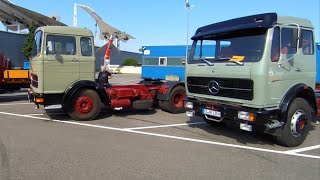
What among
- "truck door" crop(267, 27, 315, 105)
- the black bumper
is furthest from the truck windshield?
the black bumper

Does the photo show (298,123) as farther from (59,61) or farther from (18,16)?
(18,16)

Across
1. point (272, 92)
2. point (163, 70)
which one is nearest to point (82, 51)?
point (272, 92)

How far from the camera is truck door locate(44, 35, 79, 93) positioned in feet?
34.9

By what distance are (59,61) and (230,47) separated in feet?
16.7

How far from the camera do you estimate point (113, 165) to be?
20.7 feet

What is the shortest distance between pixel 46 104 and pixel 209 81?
4904 mm

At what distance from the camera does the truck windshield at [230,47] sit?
7672mm

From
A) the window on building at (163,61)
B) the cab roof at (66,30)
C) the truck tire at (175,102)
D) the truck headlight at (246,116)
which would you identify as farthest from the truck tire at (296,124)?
the window on building at (163,61)

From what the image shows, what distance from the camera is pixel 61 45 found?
10844 millimetres

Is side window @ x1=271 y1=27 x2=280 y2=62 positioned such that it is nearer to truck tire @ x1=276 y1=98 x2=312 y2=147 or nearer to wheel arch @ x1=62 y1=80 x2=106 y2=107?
truck tire @ x1=276 y1=98 x2=312 y2=147

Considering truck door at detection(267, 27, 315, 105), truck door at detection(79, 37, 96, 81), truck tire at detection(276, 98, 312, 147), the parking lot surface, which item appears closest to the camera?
the parking lot surface

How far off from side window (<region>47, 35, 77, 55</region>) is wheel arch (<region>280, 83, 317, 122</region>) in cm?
617

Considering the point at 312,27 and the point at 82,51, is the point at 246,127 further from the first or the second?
the point at 82,51

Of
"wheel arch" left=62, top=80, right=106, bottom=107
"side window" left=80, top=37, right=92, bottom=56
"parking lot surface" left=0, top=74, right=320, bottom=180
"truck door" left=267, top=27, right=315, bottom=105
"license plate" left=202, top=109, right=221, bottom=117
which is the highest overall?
"side window" left=80, top=37, right=92, bottom=56
